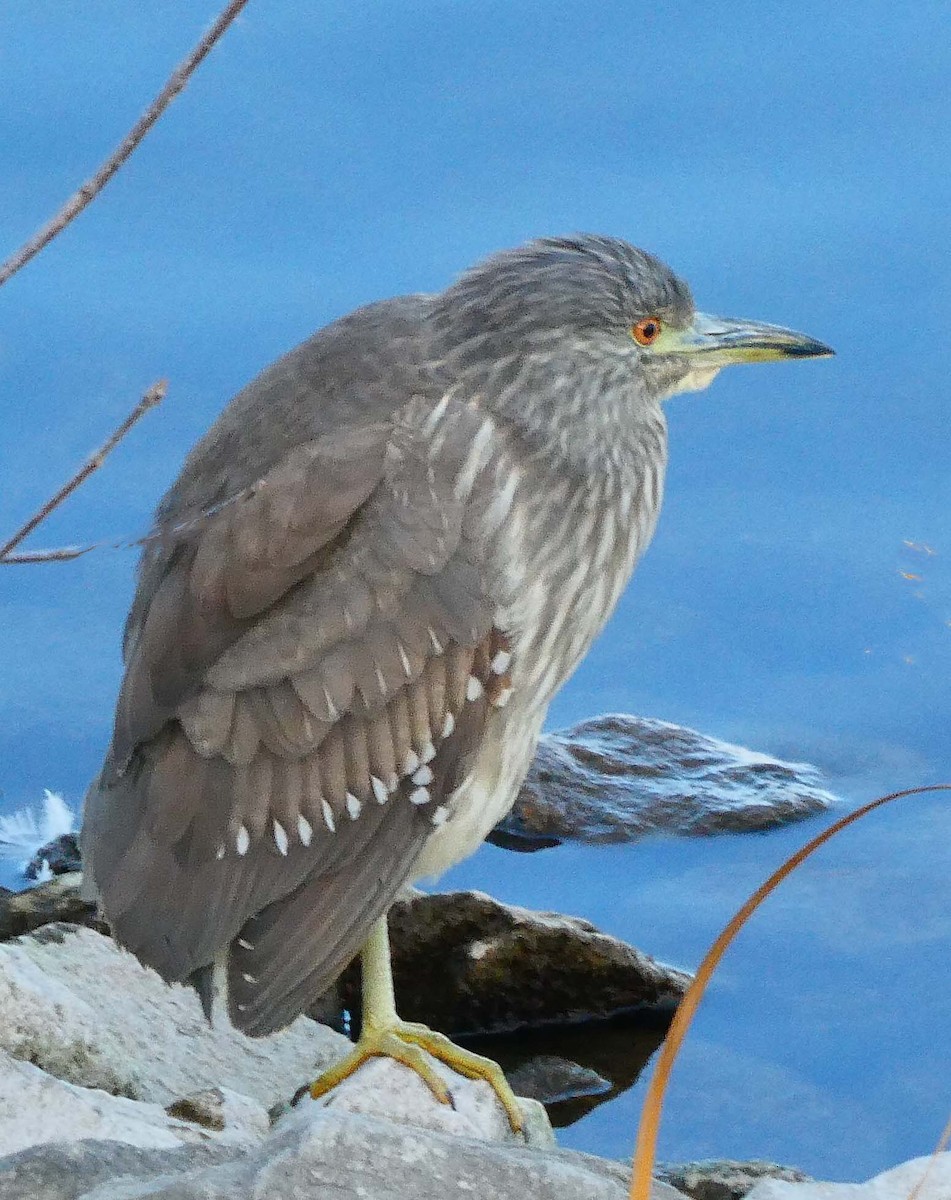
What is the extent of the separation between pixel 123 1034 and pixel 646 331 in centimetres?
165

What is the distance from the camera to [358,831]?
3502 mm

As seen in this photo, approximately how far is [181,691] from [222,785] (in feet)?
0.54

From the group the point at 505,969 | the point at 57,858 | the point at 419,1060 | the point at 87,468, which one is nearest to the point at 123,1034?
the point at 419,1060

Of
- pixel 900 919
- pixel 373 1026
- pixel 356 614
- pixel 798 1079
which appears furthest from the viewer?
pixel 900 919

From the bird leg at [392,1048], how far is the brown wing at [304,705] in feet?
1.02

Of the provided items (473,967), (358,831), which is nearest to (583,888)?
(473,967)

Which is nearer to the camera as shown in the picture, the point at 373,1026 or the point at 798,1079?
the point at 373,1026

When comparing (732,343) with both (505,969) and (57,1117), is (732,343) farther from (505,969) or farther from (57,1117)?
(57,1117)

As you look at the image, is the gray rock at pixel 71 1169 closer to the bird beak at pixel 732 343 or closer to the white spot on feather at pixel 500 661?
the white spot on feather at pixel 500 661

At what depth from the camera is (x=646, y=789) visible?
5211 mm

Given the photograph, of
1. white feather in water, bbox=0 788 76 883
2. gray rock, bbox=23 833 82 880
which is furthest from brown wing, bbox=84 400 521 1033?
white feather in water, bbox=0 788 76 883

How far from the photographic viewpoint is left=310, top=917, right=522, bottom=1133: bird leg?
373 cm

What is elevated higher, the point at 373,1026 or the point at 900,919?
the point at 900,919

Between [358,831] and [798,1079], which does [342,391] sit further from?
[798,1079]
